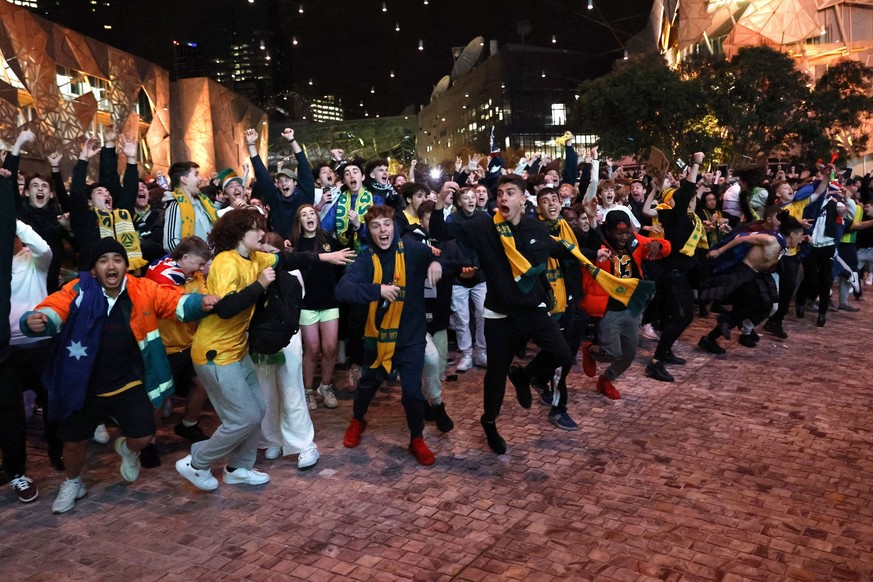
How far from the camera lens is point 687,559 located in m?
3.40

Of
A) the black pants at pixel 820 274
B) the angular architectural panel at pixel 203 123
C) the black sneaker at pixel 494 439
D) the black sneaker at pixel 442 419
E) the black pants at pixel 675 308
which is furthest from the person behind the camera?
the angular architectural panel at pixel 203 123

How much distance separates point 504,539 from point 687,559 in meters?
0.95

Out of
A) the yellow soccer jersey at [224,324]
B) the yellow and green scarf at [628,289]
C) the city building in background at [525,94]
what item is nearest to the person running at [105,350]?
the yellow soccer jersey at [224,324]

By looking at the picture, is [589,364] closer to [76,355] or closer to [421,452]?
[421,452]

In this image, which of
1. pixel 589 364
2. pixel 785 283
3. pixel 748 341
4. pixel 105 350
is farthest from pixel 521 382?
pixel 785 283

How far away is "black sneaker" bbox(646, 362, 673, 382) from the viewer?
6699 millimetres

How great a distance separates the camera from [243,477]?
4453 millimetres

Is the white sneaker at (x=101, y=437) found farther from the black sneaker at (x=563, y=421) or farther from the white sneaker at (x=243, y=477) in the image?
the black sneaker at (x=563, y=421)

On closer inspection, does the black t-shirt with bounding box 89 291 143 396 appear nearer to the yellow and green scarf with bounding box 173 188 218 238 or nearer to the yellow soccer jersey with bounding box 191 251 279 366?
the yellow soccer jersey with bounding box 191 251 279 366

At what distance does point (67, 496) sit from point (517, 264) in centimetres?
331

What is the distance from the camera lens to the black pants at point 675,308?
696 centimetres

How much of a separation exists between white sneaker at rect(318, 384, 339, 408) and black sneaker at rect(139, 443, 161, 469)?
5.35 ft

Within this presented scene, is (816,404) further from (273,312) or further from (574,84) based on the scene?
(574,84)

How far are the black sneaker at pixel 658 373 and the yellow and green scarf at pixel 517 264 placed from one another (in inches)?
106
